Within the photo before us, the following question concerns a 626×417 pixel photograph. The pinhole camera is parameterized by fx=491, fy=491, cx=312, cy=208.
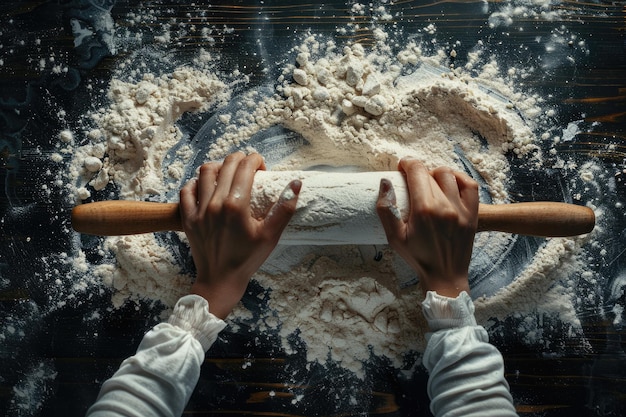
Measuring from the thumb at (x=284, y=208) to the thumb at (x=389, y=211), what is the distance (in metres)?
0.15

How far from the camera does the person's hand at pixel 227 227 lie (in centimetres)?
91

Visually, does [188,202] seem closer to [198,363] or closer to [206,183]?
[206,183]

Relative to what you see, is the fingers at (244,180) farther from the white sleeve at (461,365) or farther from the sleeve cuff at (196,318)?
the white sleeve at (461,365)

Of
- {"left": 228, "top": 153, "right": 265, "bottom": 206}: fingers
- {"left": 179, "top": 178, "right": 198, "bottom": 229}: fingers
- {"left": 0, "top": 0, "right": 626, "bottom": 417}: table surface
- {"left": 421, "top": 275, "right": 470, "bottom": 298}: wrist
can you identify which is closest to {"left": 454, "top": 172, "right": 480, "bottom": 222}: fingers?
{"left": 421, "top": 275, "right": 470, "bottom": 298}: wrist

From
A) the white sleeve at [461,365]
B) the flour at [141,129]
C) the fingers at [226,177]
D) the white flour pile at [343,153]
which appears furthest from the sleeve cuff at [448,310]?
the flour at [141,129]

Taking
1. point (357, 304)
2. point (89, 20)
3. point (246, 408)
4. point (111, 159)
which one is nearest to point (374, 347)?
point (357, 304)

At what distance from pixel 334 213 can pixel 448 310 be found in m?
0.28

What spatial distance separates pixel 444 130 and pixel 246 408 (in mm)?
744

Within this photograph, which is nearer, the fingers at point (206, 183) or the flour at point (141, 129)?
the fingers at point (206, 183)

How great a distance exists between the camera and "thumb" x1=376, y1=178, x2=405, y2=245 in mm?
896

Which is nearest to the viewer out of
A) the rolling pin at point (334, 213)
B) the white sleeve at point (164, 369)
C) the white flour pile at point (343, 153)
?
the white sleeve at point (164, 369)

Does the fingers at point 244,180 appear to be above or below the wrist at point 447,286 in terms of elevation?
above

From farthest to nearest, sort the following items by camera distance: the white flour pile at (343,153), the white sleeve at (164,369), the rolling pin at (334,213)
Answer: the white flour pile at (343,153)
the rolling pin at (334,213)
the white sleeve at (164,369)

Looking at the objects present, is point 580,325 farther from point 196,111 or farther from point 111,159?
point 111,159
